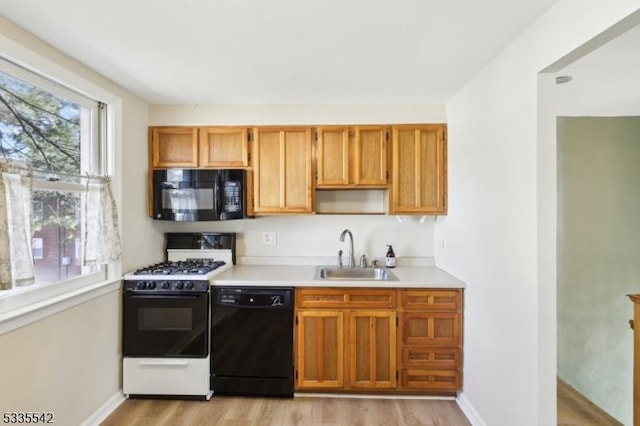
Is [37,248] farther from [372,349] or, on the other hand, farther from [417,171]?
[417,171]

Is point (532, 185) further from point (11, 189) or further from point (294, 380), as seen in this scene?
point (11, 189)

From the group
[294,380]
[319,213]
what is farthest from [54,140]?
[294,380]

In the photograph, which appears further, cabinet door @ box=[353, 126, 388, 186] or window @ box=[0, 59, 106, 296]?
cabinet door @ box=[353, 126, 388, 186]

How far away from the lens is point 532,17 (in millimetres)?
1519

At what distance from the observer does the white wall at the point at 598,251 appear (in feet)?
9.34

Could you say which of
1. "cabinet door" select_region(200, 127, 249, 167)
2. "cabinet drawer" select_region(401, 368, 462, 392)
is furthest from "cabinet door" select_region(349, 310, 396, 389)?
"cabinet door" select_region(200, 127, 249, 167)

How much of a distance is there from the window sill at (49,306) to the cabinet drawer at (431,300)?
214 cm

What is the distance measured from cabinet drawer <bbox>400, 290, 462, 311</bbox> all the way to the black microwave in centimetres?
149

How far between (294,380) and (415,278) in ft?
4.00

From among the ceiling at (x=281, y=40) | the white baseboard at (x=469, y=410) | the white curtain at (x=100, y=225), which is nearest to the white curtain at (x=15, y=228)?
the white curtain at (x=100, y=225)

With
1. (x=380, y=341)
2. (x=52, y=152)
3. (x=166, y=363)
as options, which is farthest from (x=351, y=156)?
(x=166, y=363)

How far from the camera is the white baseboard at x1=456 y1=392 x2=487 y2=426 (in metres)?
2.08

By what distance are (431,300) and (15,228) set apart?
2.55m

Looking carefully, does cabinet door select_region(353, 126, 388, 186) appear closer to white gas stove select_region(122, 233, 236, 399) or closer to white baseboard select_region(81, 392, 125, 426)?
white gas stove select_region(122, 233, 236, 399)
